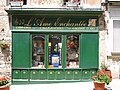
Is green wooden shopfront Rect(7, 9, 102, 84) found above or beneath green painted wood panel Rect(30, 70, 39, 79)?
above

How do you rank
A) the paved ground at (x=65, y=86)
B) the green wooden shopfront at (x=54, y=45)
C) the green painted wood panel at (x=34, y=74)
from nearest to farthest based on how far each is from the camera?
the paved ground at (x=65, y=86) < the green wooden shopfront at (x=54, y=45) < the green painted wood panel at (x=34, y=74)

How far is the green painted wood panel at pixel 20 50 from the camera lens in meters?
14.4

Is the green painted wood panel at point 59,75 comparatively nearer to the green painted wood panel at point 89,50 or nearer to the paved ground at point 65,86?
the paved ground at point 65,86

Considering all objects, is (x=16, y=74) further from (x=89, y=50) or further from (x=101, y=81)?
(x=101, y=81)

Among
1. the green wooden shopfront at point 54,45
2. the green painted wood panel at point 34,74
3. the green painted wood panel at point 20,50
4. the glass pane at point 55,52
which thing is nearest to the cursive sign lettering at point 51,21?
the green wooden shopfront at point 54,45

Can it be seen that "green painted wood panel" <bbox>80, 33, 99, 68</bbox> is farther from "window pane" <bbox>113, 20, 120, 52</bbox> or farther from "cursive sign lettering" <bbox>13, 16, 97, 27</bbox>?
"window pane" <bbox>113, 20, 120, 52</bbox>

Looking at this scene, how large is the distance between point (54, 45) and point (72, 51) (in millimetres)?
1013

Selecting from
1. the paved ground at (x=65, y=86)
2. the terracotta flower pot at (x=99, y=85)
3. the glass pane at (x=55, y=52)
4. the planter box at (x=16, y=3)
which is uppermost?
the planter box at (x=16, y=3)

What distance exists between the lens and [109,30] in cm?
1462

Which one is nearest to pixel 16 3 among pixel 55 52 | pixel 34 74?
pixel 55 52

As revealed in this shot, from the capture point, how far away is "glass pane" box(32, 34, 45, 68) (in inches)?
575

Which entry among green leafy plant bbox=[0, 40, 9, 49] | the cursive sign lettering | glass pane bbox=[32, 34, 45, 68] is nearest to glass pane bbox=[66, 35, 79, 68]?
Result: the cursive sign lettering

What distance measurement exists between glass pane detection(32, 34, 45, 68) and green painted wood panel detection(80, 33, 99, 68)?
2.05 m

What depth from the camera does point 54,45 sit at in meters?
14.7
